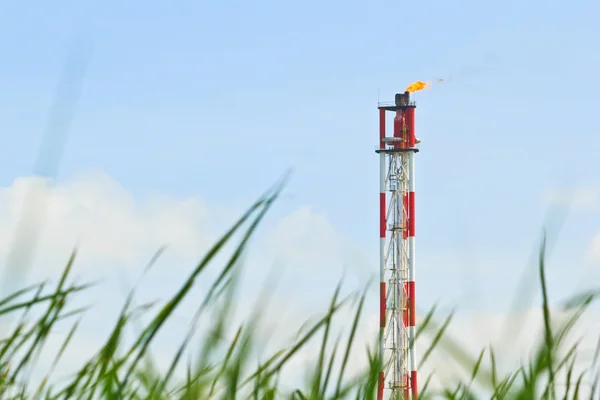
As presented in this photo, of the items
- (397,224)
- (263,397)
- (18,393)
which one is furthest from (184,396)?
(397,224)

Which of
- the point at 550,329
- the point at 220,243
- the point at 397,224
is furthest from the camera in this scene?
the point at 397,224

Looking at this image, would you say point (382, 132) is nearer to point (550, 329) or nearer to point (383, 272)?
point (383, 272)

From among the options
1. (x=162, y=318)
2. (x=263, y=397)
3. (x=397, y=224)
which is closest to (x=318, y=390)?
(x=263, y=397)

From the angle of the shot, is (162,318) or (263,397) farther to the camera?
(263,397)

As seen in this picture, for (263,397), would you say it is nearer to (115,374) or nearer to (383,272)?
(115,374)

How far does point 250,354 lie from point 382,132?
99.0 ft

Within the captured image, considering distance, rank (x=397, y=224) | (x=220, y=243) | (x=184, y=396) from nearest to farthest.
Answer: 1. (x=220, y=243)
2. (x=184, y=396)
3. (x=397, y=224)

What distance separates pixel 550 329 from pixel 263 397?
411 millimetres

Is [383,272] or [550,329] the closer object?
[550,329]

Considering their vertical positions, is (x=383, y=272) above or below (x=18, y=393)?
Answer: above

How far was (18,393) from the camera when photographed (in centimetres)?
142

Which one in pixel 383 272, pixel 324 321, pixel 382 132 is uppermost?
pixel 382 132

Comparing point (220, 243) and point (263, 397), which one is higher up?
point (220, 243)

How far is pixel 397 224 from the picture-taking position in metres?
30.1
